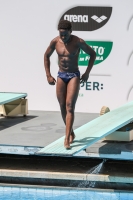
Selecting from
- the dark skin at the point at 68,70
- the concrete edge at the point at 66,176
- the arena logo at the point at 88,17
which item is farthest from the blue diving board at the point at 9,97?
the dark skin at the point at 68,70

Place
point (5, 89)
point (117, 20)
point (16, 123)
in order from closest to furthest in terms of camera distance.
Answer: point (16, 123), point (117, 20), point (5, 89)

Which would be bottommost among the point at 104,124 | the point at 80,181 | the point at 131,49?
the point at 80,181

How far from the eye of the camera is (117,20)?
10953 mm

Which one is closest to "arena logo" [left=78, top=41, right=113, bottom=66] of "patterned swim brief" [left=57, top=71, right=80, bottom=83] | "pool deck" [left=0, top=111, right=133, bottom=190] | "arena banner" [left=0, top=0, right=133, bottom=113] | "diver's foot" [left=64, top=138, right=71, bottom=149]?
"arena banner" [left=0, top=0, right=133, bottom=113]

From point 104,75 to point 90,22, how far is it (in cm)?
96

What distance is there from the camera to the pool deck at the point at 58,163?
318 inches

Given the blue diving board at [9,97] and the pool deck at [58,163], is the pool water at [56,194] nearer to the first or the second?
the pool deck at [58,163]

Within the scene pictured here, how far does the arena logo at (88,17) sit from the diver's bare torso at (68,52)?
11.3 feet

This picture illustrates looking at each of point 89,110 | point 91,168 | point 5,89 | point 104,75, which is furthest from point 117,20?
point 91,168

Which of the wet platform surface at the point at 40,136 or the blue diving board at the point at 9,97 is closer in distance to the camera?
the wet platform surface at the point at 40,136

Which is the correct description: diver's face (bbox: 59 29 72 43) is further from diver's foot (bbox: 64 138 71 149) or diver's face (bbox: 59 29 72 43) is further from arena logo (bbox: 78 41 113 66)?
arena logo (bbox: 78 41 113 66)

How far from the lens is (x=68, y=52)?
7652 millimetres

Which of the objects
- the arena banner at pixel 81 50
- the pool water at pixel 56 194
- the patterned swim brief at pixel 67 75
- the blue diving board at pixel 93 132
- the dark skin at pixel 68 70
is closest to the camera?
the blue diving board at pixel 93 132

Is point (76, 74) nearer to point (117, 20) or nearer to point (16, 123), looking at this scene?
point (16, 123)
